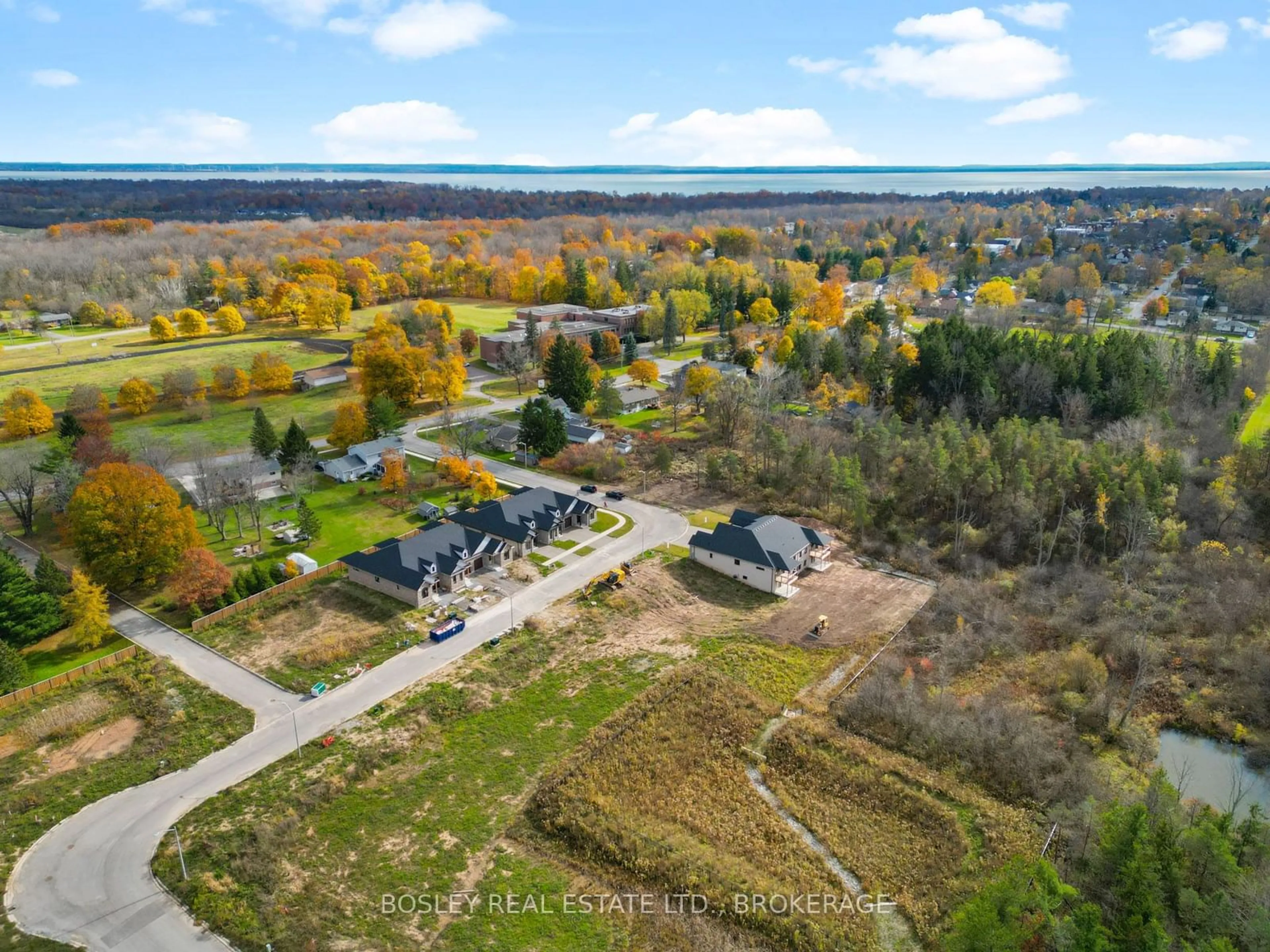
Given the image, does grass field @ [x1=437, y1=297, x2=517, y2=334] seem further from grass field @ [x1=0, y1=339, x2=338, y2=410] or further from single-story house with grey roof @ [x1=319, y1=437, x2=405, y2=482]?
single-story house with grey roof @ [x1=319, y1=437, x2=405, y2=482]

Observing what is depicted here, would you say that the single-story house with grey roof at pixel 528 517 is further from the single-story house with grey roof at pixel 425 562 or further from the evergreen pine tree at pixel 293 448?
the evergreen pine tree at pixel 293 448

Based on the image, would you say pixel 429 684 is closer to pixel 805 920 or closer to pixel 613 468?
pixel 805 920

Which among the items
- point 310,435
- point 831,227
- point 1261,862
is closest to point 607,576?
point 1261,862

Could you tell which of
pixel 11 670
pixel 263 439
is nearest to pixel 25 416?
pixel 263 439

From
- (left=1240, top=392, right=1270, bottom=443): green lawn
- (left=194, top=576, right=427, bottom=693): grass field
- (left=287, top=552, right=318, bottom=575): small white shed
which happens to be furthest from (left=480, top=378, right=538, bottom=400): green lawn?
(left=1240, top=392, right=1270, bottom=443): green lawn

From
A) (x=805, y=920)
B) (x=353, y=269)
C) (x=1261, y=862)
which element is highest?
(x=353, y=269)
